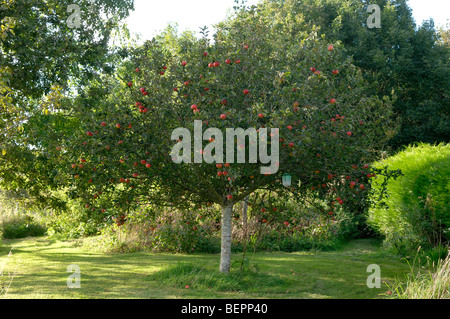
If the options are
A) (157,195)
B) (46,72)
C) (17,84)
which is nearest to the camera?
(157,195)

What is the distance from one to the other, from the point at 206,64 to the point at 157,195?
8.57ft

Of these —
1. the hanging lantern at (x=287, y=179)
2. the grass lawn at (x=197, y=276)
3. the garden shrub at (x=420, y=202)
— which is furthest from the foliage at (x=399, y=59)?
the hanging lantern at (x=287, y=179)

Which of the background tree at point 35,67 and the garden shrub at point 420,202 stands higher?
the background tree at point 35,67

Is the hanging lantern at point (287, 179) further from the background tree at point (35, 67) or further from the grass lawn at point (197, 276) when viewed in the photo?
the background tree at point (35, 67)

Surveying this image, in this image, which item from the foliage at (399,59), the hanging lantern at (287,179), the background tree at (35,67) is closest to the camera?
the hanging lantern at (287,179)

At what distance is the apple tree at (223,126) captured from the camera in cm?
623

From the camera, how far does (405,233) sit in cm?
1112

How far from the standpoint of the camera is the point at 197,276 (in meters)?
7.70

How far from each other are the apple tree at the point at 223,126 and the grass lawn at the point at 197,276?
1.08 meters

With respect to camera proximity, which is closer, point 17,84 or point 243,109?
point 243,109

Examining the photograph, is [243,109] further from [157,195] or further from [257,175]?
[157,195]

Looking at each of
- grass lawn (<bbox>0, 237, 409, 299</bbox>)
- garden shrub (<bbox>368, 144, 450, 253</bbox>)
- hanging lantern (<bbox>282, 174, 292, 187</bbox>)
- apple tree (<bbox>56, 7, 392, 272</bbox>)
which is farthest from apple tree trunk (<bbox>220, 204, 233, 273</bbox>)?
garden shrub (<bbox>368, 144, 450, 253</bbox>)

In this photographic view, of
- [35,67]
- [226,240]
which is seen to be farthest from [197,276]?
[35,67]
